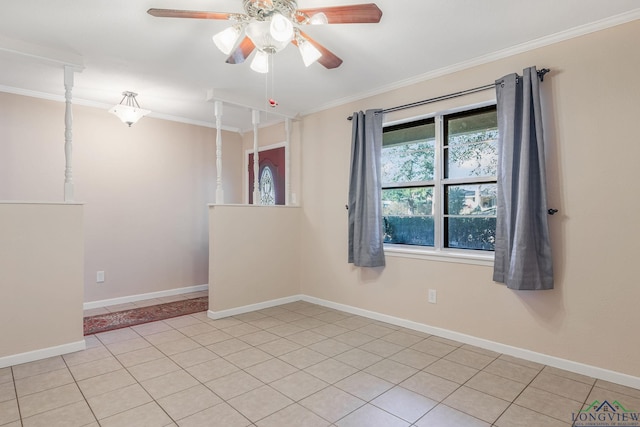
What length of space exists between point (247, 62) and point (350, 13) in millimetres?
1427

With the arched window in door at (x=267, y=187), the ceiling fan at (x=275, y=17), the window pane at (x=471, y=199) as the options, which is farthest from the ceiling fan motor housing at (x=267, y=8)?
the arched window in door at (x=267, y=187)

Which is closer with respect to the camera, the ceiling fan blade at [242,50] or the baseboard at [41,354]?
the ceiling fan blade at [242,50]

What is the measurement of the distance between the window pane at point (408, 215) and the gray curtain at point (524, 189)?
2.67 ft

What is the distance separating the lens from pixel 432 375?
248cm

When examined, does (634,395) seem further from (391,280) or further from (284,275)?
(284,275)

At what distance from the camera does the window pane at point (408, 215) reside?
11.4 feet

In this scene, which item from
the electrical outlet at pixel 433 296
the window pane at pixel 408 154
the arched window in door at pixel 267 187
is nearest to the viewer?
the electrical outlet at pixel 433 296

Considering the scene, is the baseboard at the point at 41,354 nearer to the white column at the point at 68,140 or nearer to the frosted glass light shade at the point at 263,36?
the white column at the point at 68,140

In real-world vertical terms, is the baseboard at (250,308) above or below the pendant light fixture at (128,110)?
below

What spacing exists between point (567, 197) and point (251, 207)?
3.01 metres

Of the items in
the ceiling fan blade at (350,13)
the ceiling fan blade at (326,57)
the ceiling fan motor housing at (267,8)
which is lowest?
the ceiling fan blade at (326,57)

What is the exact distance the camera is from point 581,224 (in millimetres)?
2512

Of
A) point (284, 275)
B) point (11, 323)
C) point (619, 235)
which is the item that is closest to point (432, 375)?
point (619, 235)

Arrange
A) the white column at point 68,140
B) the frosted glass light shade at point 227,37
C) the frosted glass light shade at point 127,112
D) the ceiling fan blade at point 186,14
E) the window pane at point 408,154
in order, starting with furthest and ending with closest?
1. the frosted glass light shade at point 127,112
2. the window pane at point 408,154
3. the white column at point 68,140
4. the frosted glass light shade at point 227,37
5. the ceiling fan blade at point 186,14
